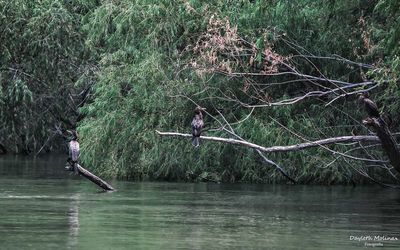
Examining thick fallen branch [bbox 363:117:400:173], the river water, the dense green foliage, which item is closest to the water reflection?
the river water

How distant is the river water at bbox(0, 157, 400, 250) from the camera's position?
1683 cm

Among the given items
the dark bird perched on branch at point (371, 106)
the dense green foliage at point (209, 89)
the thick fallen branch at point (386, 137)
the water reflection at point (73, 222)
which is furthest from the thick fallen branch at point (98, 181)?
the dark bird perched on branch at point (371, 106)

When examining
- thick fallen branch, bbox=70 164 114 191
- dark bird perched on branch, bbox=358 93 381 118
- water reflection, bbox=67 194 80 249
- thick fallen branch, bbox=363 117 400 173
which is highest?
dark bird perched on branch, bbox=358 93 381 118

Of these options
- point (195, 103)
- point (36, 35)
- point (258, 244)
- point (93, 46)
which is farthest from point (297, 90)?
point (258, 244)

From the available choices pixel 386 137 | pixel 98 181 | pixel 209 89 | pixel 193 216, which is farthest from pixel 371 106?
pixel 209 89

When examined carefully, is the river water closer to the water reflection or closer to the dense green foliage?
the water reflection

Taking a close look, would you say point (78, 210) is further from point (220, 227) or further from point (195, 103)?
point (195, 103)

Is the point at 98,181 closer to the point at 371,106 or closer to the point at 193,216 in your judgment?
the point at 193,216

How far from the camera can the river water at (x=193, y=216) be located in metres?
16.8

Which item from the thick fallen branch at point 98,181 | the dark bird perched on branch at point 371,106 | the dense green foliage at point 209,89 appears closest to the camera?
the dark bird perched on branch at point 371,106

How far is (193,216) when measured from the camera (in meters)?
21.1

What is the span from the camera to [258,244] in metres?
16.6

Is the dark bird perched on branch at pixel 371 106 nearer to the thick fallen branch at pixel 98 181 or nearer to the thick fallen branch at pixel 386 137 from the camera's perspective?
the thick fallen branch at pixel 386 137

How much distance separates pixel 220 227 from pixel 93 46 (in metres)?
17.7
